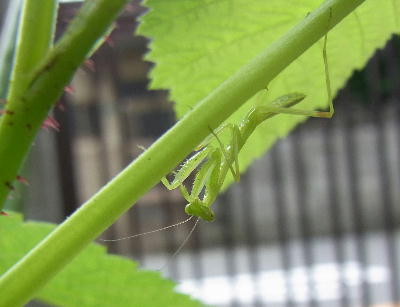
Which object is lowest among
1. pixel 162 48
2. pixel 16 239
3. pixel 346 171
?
pixel 16 239

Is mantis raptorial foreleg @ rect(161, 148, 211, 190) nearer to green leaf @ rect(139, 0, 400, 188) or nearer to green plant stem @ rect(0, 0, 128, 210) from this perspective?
green leaf @ rect(139, 0, 400, 188)

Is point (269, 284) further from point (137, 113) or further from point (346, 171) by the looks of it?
point (137, 113)

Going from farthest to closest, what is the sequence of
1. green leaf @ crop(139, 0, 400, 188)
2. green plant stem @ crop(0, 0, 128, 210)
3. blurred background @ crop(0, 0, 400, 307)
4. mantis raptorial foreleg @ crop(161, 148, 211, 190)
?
1. blurred background @ crop(0, 0, 400, 307)
2. mantis raptorial foreleg @ crop(161, 148, 211, 190)
3. green leaf @ crop(139, 0, 400, 188)
4. green plant stem @ crop(0, 0, 128, 210)

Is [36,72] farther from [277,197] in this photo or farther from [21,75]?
[277,197]

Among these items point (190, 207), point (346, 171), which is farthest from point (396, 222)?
point (190, 207)

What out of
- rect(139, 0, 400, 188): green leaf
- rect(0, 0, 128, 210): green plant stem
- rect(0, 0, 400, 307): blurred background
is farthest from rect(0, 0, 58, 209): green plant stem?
rect(0, 0, 400, 307): blurred background

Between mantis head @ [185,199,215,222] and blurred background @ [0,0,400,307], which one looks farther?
blurred background @ [0,0,400,307]

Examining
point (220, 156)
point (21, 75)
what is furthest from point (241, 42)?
point (21, 75)
